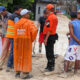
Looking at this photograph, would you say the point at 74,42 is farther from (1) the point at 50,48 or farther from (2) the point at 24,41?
(2) the point at 24,41

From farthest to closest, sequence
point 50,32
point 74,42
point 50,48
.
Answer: point 50,48, point 50,32, point 74,42

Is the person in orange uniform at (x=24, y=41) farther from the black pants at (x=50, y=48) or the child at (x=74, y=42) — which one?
the child at (x=74, y=42)

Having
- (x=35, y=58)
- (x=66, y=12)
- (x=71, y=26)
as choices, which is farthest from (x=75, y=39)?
(x=66, y=12)

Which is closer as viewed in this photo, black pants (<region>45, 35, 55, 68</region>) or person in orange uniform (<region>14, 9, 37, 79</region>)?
person in orange uniform (<region>14, 9, 37, 79</region>)

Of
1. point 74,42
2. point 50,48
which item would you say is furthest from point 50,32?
point 74,42

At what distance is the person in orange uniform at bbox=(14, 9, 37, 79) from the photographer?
15.4 feet

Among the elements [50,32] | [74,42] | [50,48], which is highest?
[50,32]

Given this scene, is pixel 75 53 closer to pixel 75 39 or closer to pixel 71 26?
pixel 75 39

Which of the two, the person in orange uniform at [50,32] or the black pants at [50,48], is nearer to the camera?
the person in orange uniform at [50,32]

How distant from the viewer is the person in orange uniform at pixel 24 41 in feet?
15.4

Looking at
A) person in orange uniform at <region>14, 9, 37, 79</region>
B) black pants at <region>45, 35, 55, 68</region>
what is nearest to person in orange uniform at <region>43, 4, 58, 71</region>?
black pants at <region>45, 35, 55, 68</region>

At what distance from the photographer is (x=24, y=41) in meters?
4.73

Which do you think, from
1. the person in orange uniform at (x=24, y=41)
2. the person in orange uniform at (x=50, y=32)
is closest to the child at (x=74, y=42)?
the person in orange uniform at (x=50, y=32)

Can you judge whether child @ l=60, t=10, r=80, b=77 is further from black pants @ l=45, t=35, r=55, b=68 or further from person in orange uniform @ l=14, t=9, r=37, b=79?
A: person in orange uniform @ l=14, t=9, r=37, b=79
